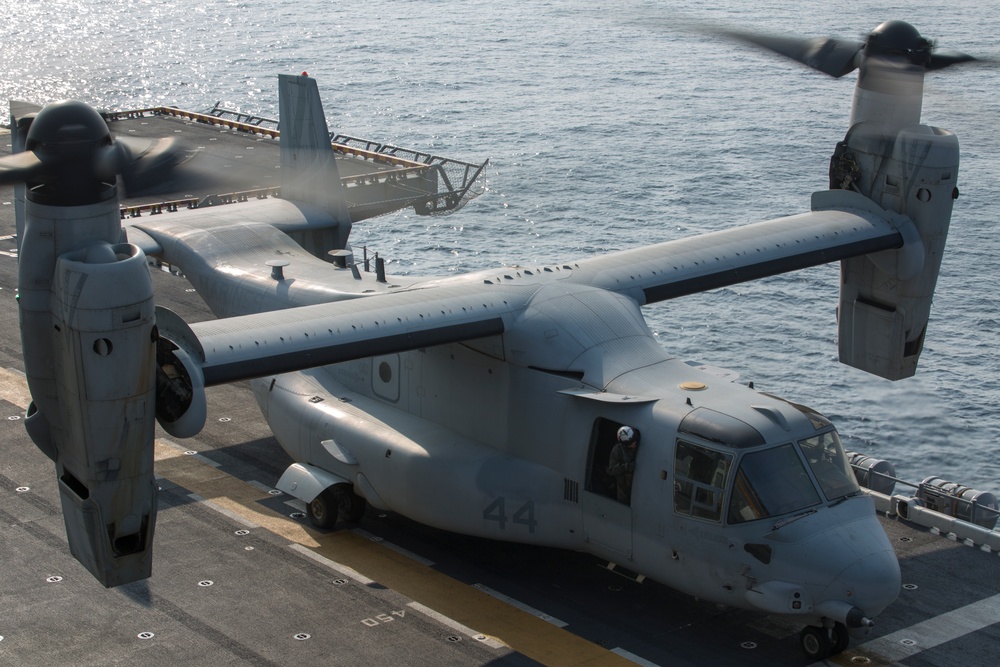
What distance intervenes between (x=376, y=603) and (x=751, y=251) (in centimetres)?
1200

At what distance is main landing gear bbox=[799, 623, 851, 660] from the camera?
63.7 ft

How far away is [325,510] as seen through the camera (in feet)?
80.2

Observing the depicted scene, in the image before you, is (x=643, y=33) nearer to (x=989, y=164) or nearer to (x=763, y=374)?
(x=989, y=164)

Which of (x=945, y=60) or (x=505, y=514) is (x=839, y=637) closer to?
(x=505, y=514)

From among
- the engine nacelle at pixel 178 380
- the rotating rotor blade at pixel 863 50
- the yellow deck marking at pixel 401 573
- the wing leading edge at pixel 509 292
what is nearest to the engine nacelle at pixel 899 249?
the wing leading edge at pixel 509 292

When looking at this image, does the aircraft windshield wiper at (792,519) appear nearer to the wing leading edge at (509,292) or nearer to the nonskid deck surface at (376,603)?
the nonskid deck surface at (376,603)

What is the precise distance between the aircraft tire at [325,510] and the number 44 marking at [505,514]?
3847mm

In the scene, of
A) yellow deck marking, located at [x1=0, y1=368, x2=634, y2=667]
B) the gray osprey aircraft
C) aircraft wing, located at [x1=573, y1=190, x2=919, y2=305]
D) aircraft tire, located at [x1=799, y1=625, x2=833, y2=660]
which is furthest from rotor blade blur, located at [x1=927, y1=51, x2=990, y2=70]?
yellow deck marking, located at [x1=0, y1=368, x2=634, y2=667]

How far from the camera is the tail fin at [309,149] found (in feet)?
104

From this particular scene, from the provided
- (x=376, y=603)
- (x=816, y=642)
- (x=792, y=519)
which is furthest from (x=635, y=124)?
(x=816, y=642)

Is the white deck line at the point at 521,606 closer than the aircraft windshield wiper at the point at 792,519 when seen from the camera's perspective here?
No

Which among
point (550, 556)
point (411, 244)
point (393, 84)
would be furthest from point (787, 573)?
point (393, 84)

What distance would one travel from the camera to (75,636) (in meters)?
20.1

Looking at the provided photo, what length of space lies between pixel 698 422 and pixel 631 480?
66.0 inches
